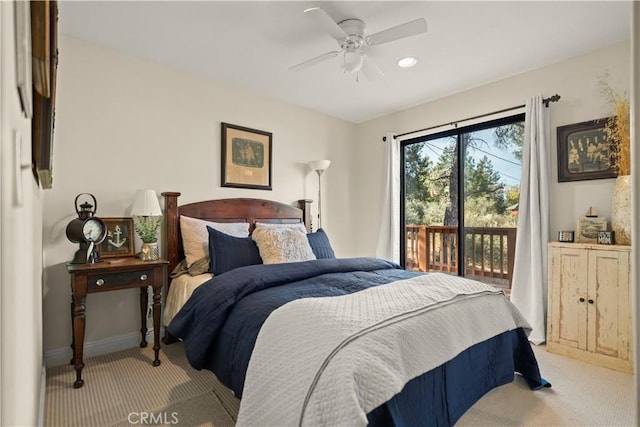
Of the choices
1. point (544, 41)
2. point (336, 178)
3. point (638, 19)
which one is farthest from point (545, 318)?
point (638, 19)

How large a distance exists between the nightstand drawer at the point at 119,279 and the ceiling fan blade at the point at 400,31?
7.78ft

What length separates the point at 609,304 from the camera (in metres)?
2.49

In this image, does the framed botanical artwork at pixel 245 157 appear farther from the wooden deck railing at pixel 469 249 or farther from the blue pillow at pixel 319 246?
the wooden deck railing at pixel 469 249

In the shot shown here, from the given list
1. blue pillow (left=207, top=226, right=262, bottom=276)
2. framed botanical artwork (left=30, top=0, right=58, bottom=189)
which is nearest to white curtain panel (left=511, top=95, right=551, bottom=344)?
blue pillow (left=207, top=226, right=262, bottom=276)

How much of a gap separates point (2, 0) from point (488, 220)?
12.8 ft

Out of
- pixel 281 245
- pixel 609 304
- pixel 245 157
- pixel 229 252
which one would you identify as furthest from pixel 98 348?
pixel 609 304

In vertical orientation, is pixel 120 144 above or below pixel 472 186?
above

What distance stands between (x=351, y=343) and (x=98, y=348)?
243 centimetres

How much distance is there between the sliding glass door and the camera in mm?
3496

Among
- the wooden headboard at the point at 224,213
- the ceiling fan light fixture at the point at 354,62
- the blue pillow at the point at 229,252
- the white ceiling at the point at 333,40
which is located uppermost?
the white ceiling at the point at 333,40

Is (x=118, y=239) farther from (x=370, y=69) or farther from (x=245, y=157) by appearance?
(x=370, y=69)

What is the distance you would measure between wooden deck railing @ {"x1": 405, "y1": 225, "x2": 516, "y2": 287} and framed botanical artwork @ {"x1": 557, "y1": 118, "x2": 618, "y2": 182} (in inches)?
32.3

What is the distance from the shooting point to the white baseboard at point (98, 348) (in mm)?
2468

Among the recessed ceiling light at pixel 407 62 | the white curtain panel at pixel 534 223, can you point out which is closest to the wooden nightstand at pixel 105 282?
the recessed ceiling light at pixel 407 62
